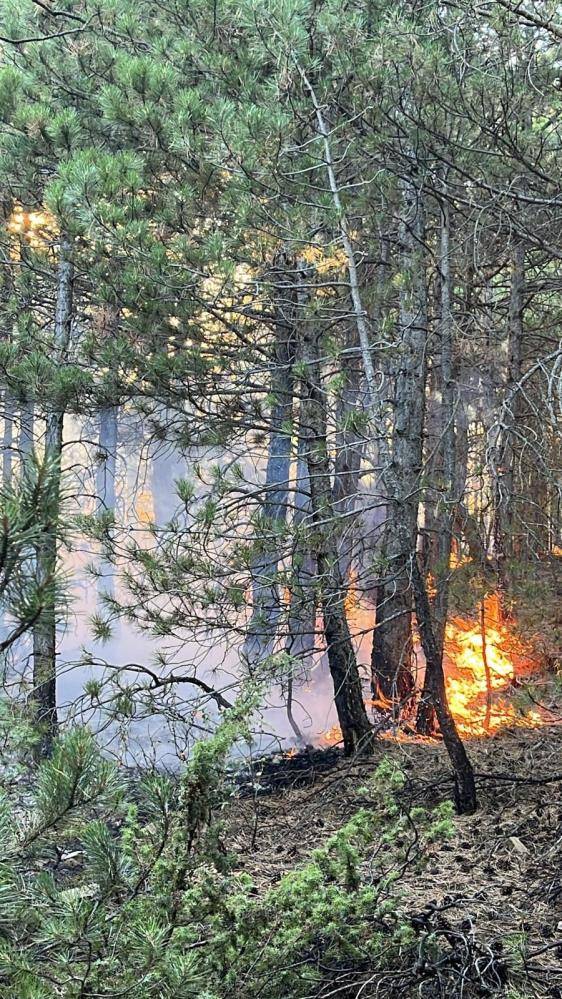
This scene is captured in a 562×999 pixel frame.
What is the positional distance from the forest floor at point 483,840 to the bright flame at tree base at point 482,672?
93cm

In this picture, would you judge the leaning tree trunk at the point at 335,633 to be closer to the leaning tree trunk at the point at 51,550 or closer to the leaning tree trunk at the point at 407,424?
the leaning tree trunk at the point at 407,424

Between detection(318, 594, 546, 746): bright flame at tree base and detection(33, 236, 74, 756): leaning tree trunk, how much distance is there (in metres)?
3.09

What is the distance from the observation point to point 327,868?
9.73 ft

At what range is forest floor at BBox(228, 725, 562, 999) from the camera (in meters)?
3.10

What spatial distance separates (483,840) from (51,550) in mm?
3524

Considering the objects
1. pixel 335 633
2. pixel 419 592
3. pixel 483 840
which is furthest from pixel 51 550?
pixel 335 633

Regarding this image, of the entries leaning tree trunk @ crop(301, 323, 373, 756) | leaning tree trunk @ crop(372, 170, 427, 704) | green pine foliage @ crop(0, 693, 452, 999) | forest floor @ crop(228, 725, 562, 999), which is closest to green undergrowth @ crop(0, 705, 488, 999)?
green pine foliage @ crop(0, 693, 452, 999)

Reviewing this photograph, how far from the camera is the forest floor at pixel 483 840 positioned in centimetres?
310

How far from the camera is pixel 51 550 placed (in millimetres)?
1943

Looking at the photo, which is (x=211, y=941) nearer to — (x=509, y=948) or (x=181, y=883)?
(x=181, y=883)

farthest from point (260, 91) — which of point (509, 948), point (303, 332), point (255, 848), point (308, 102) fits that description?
point (509, 948)

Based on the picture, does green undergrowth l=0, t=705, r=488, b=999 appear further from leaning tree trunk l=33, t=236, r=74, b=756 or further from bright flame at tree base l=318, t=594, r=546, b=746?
bright flame at tree base l=318, t=594, r=546, b=746

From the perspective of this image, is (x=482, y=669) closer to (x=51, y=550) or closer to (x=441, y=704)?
(x=441, y=704)

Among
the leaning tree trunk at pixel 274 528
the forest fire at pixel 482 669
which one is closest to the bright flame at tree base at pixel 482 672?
the forest fire at pixel 482 669
